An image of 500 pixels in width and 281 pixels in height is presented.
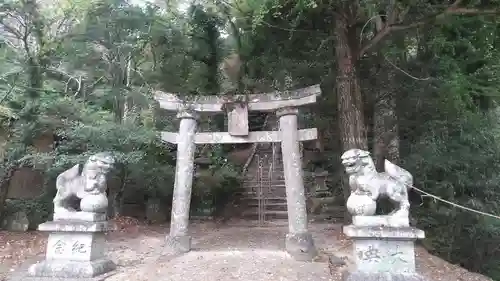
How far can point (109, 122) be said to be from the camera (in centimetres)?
780

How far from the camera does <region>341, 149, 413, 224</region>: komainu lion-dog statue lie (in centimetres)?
507

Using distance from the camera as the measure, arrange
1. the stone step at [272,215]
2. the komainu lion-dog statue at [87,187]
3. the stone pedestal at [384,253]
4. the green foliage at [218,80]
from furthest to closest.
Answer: the stone step at [272,215]
the green foliage at [218,80]
the komainu lion-dog statue at [87,187]
the stone pedestal at [384,253]

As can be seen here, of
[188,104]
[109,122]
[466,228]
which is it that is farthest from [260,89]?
[466,228]

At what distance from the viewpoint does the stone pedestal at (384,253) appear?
16.0 ft

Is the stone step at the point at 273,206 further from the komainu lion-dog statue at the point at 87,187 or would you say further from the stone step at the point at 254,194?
the komainu lion-dog statue at the point at 87,187

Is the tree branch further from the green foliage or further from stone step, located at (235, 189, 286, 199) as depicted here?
stone step, located at (235, 189, 286, 199)

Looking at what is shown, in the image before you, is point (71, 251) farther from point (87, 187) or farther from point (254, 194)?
point (254, 194)

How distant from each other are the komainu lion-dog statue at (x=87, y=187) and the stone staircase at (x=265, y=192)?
6.54 metres

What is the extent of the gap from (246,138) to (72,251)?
3496mm

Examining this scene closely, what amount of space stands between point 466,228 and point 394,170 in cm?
534

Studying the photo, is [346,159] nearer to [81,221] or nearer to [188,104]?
[188,104]

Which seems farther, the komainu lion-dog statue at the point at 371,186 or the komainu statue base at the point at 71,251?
the komainu statue base at the point at 71,251

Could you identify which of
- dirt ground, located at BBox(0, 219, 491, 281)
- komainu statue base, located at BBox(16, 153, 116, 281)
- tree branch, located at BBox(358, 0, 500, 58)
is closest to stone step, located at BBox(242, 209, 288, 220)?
dirt ground, located at BBox(0, 219, 491, 281)

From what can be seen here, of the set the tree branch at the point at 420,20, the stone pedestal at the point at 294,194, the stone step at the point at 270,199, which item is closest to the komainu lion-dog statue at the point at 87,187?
the stone pedestal at the point at 294,194
